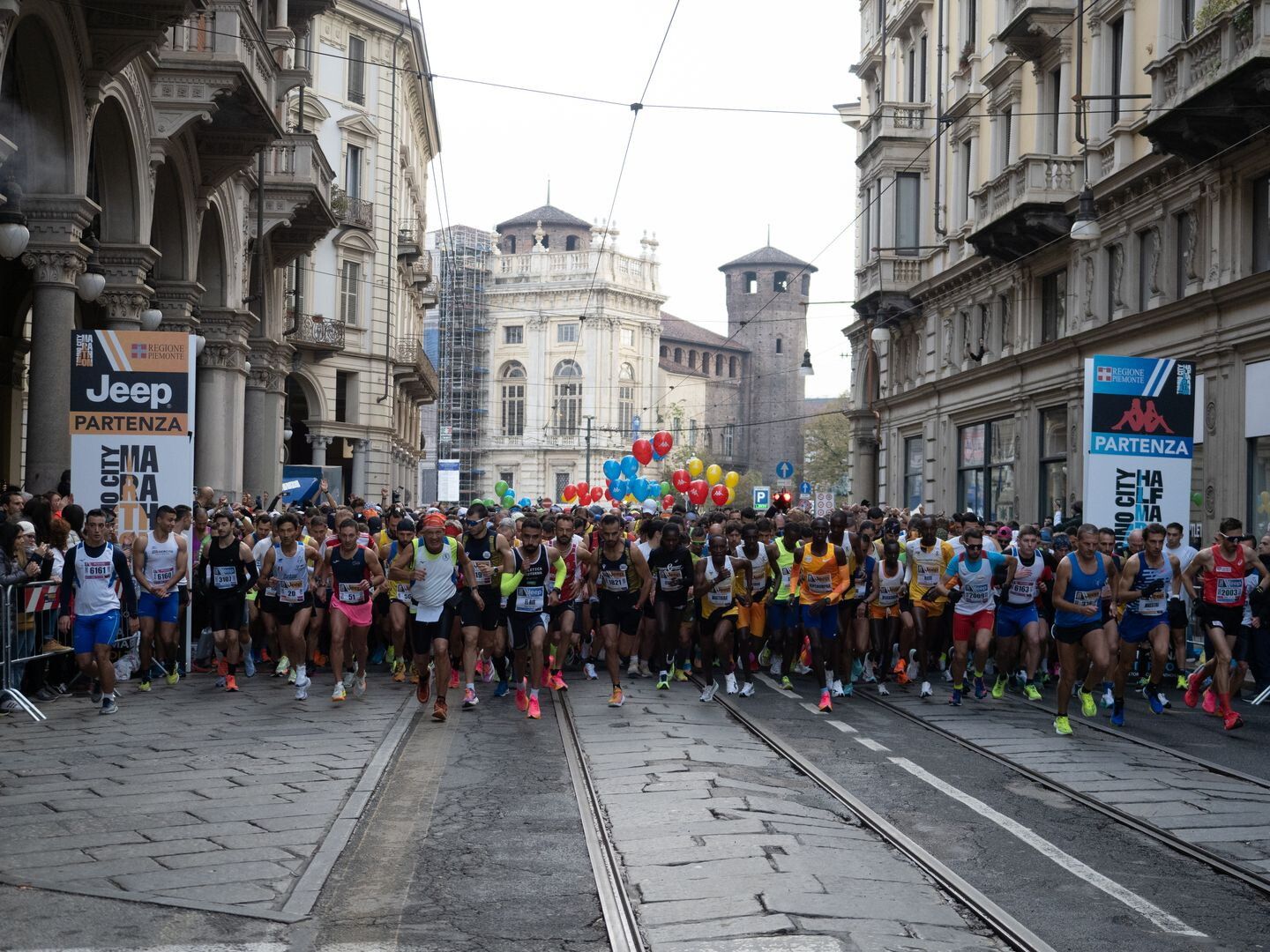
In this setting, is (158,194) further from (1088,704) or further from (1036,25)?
(1036,25)

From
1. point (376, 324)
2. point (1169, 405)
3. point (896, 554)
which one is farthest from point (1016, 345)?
point (376, 324)

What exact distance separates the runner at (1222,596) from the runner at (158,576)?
29.4ft

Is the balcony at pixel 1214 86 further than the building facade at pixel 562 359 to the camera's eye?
No

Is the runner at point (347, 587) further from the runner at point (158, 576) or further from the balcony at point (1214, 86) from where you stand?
the balcony at point (1214, 86)

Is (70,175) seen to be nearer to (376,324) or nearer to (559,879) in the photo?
(559,879)

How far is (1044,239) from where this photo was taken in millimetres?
29203

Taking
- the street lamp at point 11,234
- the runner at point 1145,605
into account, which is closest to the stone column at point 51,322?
the street lamp at point 11,234

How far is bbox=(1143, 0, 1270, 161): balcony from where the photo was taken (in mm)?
19547

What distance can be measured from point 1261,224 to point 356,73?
33.6m

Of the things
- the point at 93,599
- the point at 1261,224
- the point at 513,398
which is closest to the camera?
the point at 93,599

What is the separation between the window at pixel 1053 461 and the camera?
29047mm

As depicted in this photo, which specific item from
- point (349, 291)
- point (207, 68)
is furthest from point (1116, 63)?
point (349, 291)

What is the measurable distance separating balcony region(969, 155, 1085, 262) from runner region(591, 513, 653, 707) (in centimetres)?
1647

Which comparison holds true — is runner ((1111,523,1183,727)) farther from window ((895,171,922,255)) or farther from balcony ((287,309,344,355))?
balcony ((287,309,344,355))
